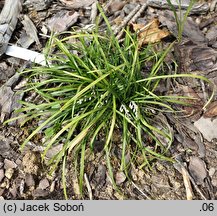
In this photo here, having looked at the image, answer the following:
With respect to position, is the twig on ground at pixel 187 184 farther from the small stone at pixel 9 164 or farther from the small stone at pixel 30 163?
the small stone at pixel 9 164

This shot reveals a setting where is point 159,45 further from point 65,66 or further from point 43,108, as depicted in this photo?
point 43,108

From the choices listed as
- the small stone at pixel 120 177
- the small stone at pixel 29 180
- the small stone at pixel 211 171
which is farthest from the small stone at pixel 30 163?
the small stone at pixel 211 171

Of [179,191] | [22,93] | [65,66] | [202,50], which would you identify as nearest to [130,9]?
[202,50]

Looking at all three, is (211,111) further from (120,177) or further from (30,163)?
(30,163)

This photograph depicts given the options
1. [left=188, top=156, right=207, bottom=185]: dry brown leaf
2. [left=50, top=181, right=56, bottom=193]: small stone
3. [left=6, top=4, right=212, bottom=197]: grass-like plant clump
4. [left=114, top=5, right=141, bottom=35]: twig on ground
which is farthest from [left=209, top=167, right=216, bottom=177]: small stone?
[left=114, top=5, right=141, bottom=35]: twig on ground

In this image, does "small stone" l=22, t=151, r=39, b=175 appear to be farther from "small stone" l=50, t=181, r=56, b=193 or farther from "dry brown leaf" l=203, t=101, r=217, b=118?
"dry brown leaf" l=203, t=101, r=217, b=118

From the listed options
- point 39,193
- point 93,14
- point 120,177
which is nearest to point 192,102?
point 120,177
